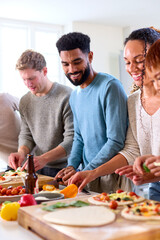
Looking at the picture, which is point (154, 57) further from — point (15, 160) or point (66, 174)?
point (15, 160)

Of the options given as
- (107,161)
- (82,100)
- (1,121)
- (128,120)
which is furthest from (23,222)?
(1,121)

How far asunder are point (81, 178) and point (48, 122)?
913 millimetres

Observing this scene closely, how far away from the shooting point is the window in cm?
662

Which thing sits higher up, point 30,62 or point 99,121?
point 30,62

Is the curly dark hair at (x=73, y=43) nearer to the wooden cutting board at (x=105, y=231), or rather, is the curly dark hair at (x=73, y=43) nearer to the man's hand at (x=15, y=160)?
the man's hand at (x=15, y=160)

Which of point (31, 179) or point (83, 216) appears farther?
point (31, 179)

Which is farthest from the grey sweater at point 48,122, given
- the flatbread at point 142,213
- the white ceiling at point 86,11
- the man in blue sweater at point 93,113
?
the white ceiling at point 86,11

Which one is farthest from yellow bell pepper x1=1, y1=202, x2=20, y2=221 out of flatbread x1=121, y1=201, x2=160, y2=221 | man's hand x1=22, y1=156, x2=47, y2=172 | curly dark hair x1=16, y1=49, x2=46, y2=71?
curly dark hair x1=16, y1=49, x2=46, y2=71

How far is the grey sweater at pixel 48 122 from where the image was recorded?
2.50 meters

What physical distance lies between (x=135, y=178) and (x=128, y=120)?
0.55 meters

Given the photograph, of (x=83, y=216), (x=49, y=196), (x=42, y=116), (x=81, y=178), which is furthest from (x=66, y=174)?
(x=83, y=216)

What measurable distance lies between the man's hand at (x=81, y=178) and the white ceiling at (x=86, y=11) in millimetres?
4649

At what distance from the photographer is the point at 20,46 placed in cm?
685

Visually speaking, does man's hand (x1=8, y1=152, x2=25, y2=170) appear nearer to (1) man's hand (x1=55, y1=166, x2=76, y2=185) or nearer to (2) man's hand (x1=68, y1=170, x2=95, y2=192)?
(1) man's hand (x1=55, y1=166, x2=76, y2=185)
